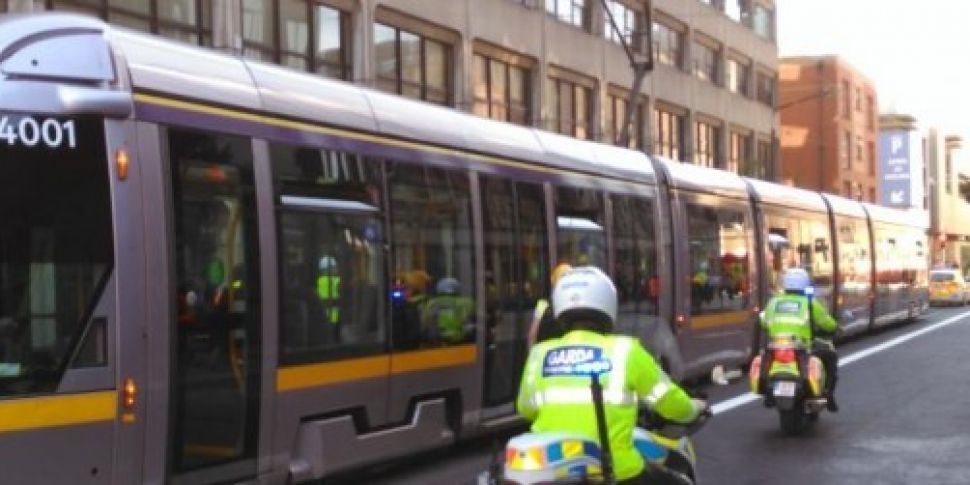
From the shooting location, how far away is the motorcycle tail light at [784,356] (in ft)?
35.6

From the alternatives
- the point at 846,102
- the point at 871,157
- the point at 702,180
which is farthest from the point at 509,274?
the point at 871,157

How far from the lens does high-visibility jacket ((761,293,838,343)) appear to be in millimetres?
10891

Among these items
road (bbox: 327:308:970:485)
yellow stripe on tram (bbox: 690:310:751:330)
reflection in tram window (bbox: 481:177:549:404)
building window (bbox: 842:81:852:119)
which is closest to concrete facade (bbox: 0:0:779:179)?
reflection in tram window (bbox: 481:177:549:404)

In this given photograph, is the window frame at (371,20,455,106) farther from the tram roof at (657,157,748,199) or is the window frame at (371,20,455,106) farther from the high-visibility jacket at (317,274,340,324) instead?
the high-visibility jacket at (317,274,340,324)

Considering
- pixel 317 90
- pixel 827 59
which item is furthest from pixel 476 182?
pixel 827 59

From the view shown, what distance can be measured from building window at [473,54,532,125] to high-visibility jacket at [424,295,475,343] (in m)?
21.3

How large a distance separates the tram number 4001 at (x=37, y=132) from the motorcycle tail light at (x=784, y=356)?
722cm

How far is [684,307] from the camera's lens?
1421cm

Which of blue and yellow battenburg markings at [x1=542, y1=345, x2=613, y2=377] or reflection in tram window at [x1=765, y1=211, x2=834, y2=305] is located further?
reflection in tram window at [x1=765, y1=211, x2=834, y2=305]

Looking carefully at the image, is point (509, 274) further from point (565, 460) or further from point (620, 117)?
point (620, 117)

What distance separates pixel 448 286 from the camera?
8.97 metres

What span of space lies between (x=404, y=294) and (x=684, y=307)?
658cm

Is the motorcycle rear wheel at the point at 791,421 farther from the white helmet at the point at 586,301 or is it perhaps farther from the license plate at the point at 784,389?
the white helmet at the point at 586,301

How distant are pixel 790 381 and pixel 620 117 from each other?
97.6 ft
